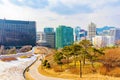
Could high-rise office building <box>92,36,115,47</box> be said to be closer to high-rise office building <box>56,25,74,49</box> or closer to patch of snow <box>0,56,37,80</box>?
high-rise office building <box>56,25,74,49</box>

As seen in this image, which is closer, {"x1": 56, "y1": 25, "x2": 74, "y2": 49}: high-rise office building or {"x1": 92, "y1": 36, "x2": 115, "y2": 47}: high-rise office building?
{"x1": 92, "y1": 36, "x2": 115, "y2": 47}: high-rise office building

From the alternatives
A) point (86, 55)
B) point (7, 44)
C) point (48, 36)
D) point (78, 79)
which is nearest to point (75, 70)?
point (86, 55)

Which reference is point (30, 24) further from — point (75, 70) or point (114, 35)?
point (75, 70)

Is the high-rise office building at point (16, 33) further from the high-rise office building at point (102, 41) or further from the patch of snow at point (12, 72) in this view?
the patch of snow at point (12, 72)

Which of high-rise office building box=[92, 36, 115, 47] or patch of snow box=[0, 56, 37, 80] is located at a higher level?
high-rise office building box=[92, 36, 115, 47]

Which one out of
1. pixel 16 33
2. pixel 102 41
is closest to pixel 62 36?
pixel 16 33

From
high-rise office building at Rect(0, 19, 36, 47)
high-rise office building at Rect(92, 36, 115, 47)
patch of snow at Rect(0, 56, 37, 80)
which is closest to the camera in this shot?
patch of snow at Rect(0, 56, 37, 80)

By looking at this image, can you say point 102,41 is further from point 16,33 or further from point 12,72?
point 12,72

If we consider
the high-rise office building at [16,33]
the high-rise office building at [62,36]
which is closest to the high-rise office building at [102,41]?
the high-rise office building at [62,36]

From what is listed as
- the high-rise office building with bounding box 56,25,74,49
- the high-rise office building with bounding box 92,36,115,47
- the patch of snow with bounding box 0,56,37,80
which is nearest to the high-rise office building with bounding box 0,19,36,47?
the high-rise office building with bounding box 56,25,74,49
